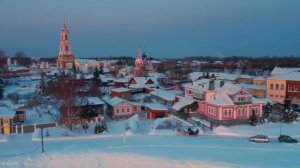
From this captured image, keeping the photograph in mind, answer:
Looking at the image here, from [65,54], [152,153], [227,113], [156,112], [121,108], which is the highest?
[65,54]

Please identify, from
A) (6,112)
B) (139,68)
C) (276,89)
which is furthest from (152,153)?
(139,68)

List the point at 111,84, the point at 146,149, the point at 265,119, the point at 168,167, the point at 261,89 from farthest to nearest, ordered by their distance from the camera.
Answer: the point at 111,84
the point at 261,89
the point at 265,119
the point at 146,149
the point at 168,167

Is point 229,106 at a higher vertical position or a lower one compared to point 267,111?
higher

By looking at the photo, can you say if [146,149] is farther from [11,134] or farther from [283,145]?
[11,134]

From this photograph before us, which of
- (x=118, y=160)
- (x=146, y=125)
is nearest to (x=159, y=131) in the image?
(x=146, y=125)

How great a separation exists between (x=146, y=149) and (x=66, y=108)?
1201 centimetres

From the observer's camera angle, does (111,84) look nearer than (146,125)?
No

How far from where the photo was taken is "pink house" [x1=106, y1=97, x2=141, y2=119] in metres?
34.3

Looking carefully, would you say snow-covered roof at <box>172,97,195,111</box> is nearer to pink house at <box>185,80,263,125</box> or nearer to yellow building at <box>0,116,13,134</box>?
pink house at <box>185,80,263,125</box>

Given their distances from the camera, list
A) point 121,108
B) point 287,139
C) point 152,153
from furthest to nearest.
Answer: point 121,108, point 287,139, point 152,153

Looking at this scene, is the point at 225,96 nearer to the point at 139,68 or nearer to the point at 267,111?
the point at 267,111

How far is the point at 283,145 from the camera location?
72.2 feet

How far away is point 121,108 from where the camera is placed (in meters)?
34.7

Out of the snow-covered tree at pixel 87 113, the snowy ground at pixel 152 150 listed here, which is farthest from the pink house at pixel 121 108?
the snowy ground at pixel 152 150
